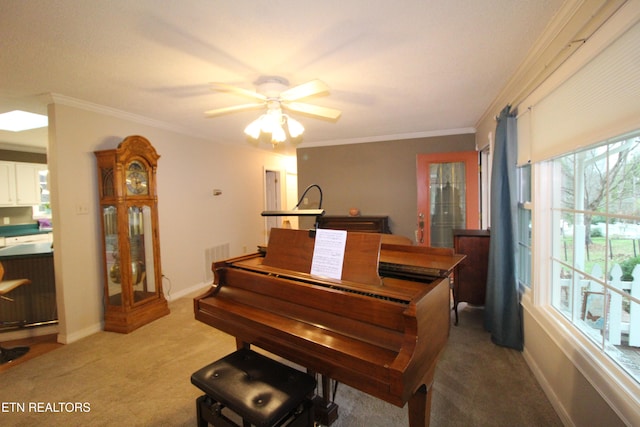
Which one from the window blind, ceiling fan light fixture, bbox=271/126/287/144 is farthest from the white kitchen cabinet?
the window blind

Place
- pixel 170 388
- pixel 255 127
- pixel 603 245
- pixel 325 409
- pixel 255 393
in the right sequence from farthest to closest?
pixel 255 127 < pixel 170 388 < pixel 325 409 < pixel 603 245 < pixel 255 393

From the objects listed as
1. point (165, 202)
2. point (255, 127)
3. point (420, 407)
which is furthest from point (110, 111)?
point (420, 407)

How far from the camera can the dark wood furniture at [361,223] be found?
4422 millimetres

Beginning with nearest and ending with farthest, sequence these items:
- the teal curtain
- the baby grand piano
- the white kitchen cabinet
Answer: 1. the baby grand piano
2. the teal curtain
3. the white kitchen cabinet

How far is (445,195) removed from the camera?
4.21 metres

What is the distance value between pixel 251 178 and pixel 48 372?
12.4ft

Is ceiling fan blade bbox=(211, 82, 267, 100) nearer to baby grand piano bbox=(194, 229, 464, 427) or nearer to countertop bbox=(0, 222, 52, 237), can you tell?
baby grand piano bbox=(194, 229, 464, 427)

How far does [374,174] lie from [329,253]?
10.8 ft

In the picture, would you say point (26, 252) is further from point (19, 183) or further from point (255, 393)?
point (255, 393)

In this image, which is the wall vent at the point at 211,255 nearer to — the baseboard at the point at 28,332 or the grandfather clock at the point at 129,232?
the grandfather clock at the point at 129,232

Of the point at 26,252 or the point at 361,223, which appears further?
the point at 361,223

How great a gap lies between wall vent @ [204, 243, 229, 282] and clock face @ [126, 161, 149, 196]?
1489 mm

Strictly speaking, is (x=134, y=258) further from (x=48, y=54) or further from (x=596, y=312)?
(x=596, y=312)

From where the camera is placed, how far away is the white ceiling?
4.81 feet
